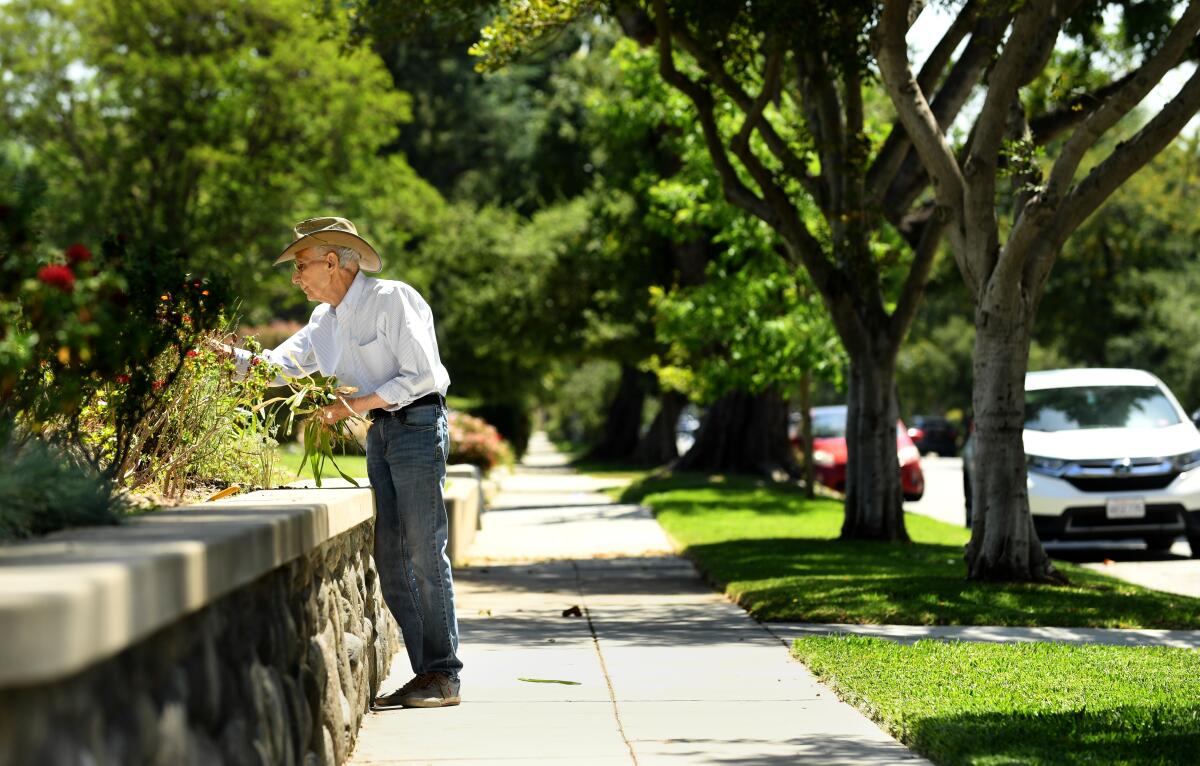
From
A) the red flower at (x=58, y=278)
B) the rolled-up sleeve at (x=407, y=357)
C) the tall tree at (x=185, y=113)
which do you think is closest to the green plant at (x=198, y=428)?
the rolled-up sleeve at (x=407, y=357)

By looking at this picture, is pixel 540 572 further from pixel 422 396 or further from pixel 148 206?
pixel 148 206

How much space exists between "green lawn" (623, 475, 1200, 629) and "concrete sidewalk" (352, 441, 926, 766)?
17.6 inches

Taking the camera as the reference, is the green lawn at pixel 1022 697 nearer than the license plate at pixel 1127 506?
Yes

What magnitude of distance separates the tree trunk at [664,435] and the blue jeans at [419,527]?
116ft

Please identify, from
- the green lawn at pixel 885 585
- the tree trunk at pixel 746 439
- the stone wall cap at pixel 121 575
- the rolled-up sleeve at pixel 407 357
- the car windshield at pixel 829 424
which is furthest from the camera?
the tree trunk at pixel 746 439

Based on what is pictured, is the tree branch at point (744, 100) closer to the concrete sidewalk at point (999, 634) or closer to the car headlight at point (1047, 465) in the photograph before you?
the car headlight at point (1047, 465)

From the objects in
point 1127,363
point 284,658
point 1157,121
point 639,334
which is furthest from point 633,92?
point 1127,363

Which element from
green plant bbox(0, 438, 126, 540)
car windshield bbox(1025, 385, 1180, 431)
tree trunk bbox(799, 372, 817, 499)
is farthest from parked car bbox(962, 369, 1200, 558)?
green plant bbox(0, 438, 126, 540)

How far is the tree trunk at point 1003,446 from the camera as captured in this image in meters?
12.3

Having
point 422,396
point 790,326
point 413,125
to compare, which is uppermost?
point 413,125

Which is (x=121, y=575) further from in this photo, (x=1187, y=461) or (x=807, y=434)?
(x=807, y=434)

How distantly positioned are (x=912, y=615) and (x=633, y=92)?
16.3 metres

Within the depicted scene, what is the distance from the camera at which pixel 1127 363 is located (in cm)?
5362

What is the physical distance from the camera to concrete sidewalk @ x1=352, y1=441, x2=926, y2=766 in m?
6.29
